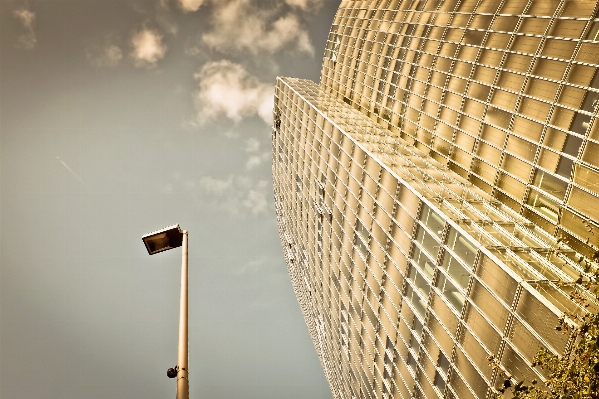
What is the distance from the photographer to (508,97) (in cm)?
2420

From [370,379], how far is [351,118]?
27.7 metres

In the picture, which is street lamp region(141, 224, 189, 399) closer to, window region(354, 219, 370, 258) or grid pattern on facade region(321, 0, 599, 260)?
grid pattern on facade region(321, 0, 599, 260)

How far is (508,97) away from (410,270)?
544 inches

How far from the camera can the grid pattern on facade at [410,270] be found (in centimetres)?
1602

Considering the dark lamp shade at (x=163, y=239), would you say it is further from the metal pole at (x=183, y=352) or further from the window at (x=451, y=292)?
the window at (x=451, y=292)

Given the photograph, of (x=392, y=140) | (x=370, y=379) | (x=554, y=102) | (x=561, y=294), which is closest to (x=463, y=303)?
(x=561, y=294)

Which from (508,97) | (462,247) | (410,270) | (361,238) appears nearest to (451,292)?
(462,247)

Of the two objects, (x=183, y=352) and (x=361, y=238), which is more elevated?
(x=361, y=238)

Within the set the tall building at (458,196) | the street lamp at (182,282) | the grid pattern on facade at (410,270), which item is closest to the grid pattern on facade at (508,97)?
the tall building at (458,196)

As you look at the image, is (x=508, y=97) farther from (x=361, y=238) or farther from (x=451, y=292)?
(x=361, y=238)

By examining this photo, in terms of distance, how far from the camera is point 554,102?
20703 mm

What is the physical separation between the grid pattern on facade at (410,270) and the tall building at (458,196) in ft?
0.37

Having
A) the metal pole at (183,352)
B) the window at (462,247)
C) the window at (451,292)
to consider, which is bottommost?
the metal pole at (183,352)

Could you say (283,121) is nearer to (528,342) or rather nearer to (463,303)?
(463,303)
